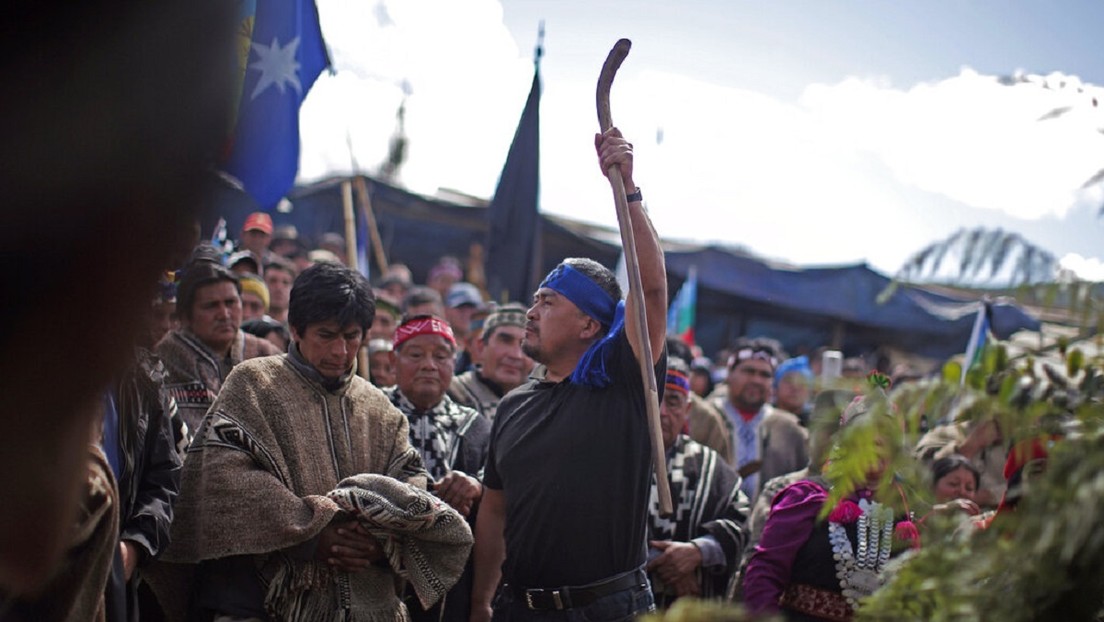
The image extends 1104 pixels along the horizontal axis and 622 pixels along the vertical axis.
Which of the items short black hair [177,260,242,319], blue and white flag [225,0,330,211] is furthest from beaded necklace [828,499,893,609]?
blue and white flag [225,0,330,211]

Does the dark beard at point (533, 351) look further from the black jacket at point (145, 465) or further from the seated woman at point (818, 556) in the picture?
the black jacket at point (145, 465)

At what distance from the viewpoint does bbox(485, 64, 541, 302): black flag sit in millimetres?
8688

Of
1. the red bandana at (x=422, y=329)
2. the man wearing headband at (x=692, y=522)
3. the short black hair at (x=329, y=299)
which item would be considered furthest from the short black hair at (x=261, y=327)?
the man wearing headband at (x=692, y=522)

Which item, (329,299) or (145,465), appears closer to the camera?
(145,465)

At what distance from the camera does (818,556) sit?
3965 millimetres

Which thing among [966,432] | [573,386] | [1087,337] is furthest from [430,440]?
[1087,337]

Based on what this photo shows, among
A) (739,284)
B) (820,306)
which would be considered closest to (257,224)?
(739,284)

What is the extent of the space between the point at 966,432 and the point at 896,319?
976 centimetres

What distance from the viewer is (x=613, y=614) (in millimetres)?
3504

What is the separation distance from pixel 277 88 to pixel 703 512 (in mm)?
3827

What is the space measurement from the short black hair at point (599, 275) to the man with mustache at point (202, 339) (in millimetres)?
1708

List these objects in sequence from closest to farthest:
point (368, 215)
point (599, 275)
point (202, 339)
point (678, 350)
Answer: point (599, 275), point (202, 339), point (678, 350), point (368, 215)

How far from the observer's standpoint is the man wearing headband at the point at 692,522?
4.58m

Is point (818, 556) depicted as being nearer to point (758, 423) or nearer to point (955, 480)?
point (955, 480)
